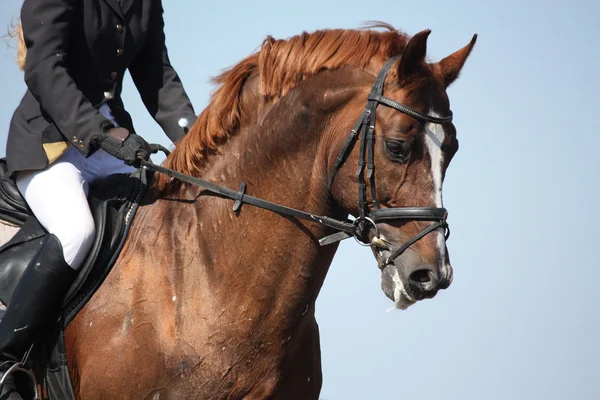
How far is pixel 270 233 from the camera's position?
15.6 feet

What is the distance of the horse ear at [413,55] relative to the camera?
175 inches

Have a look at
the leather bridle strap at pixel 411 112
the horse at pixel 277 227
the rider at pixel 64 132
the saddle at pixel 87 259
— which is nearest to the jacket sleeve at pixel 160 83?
the rider at pixel 64 132

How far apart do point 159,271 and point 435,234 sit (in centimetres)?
160

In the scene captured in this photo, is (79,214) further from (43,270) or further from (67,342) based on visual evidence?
(67,342)

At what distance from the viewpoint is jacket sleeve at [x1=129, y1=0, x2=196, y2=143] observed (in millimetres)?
5926

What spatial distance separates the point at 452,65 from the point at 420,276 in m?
1.34

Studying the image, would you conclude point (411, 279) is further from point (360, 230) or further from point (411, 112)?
point (411, 112)

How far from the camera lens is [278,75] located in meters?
4.86

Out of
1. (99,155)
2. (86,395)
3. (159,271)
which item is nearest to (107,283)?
(159,271)

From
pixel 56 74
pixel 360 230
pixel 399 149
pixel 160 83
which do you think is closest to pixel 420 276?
pixel 360 230

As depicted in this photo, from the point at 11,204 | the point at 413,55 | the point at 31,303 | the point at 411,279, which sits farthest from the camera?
the point at 11,204

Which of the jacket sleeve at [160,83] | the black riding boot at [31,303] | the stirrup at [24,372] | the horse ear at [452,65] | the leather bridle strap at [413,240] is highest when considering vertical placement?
the horse ear at [452,65]

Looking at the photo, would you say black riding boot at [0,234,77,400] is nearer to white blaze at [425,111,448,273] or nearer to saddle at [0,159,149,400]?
saddle at [0,159,149,400]

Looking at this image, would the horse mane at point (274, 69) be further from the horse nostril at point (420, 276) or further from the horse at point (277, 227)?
the horse nostril at point (420, 276)
